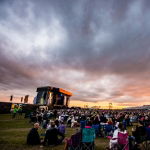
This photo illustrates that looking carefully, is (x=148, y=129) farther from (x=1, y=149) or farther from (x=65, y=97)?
(x=65, y=97)

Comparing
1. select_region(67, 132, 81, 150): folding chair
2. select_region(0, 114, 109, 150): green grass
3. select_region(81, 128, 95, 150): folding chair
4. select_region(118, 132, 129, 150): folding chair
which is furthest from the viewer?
select_region(0, 114, 109, 150): green grass

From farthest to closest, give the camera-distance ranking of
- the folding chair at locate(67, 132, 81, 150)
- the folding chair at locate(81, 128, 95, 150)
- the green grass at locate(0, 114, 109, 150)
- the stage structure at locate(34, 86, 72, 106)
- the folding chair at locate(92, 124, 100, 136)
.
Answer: the stage structure at locate(34, 86, 72, 106)
the folding chair at locate(92, 124, 100, 136)
the green grass at locate(0, 114, 109, 150)
the folding chair at locate(81, 128, 95, 150)
the folding chair at locate(67, 132, 81, 150)

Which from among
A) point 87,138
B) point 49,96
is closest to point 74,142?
point 87,138

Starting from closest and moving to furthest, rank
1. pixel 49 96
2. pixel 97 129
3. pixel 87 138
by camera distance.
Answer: pixel 87 138
pixel 97 129
pixel 49 96

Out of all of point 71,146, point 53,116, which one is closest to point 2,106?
point 53,116

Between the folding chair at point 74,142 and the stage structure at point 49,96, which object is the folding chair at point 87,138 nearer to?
the folding chair at point 74,142

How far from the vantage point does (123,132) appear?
21.0 ft

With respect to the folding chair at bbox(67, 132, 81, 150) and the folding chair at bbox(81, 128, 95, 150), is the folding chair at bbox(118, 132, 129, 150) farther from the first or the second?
the folding chair at bbox(67, 132, 81, 150)

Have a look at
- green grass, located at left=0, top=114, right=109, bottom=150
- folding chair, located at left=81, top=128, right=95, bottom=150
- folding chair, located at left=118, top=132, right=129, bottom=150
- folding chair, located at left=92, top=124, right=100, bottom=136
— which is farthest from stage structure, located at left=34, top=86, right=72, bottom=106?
folding chair, located at left=118, top=132, right=129, bottom=150

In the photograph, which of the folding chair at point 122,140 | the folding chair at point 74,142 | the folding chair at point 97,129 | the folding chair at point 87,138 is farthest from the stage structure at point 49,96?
the folding chair at point 122,140

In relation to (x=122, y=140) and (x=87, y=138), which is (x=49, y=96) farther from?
(x=122, y=140)

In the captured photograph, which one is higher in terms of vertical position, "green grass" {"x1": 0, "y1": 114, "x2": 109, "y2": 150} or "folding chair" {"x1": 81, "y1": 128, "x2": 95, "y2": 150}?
"folding chair" {"x1": 81, "y1": 128, "x2": 95, "y2": 150}

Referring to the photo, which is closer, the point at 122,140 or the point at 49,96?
the point at 122,140

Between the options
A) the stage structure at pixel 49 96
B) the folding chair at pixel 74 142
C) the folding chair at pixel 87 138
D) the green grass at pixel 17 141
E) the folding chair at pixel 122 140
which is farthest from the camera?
the stage structure at pixel 49 96
